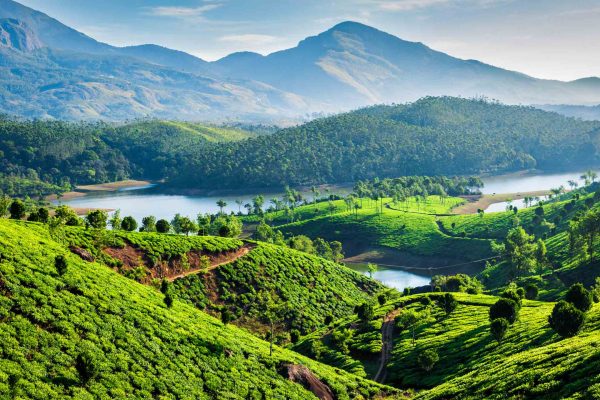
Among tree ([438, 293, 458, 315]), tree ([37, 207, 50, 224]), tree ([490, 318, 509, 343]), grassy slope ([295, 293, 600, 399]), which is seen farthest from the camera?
tree ([37, 207, 50, 224])

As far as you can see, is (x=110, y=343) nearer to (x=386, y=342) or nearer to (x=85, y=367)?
(x=85, y=367)

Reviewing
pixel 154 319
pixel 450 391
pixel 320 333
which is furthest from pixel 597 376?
pixel 320 333

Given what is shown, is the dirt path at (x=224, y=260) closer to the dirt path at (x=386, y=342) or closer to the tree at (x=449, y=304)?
the dirt path at (x=386, y=342)

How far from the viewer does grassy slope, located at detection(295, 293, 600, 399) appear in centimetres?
4909

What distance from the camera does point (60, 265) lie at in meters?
66.4

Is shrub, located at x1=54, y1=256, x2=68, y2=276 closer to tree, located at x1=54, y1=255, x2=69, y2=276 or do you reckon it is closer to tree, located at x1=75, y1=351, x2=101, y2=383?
tree, located at x1=54, y1=255, x2=69, y2=276

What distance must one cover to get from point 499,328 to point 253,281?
58.3 m

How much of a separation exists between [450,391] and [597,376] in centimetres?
1908

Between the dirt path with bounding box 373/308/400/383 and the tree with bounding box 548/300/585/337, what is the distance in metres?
28.2

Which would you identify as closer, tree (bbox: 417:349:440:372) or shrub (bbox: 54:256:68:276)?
shrub (bbox: 54:256:68:276)

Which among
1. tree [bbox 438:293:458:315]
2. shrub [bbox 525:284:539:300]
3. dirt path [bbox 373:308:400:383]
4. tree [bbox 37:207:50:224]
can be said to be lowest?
dirt path [bbox 373:308:400:383]

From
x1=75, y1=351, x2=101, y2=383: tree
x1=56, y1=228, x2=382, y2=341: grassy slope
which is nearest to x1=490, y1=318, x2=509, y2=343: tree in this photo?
x1=56, y1=228, x2=382, y2=341: grassy slope

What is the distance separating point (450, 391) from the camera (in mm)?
60000

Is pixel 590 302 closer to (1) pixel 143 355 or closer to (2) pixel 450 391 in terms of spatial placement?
(2) pixel 450 391
